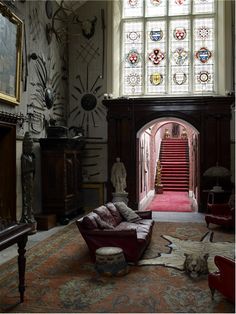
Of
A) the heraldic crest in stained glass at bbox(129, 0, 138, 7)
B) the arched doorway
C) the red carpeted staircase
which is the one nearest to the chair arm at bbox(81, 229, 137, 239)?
the arched doorway

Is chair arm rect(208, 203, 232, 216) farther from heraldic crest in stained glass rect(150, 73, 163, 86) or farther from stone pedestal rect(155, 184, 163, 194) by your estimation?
stone pedestal rect(155, 184, 163, 194)

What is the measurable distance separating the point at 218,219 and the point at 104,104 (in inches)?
196

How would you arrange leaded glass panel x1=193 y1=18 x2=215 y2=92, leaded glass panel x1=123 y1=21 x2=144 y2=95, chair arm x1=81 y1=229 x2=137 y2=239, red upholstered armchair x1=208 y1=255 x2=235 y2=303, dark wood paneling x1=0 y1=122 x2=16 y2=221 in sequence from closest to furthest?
red upholstered armchair x1=208 y1=255 x2=235 y2=303, chair arm x1=81 y1=229 x2=137 y2=239, dark wood paneling x1=0 y1=122 x2=16 y2=221, leaded glass panel x1=193 y1=18 x2=215 y2=92, leaded glass panel x1=123 y1=21 x2=144 y2=95

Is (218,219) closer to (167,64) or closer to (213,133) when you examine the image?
(213,133)

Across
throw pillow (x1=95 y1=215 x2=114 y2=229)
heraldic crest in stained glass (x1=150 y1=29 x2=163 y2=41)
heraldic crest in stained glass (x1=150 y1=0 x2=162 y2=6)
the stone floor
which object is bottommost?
the stone floor

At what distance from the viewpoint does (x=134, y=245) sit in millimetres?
5594

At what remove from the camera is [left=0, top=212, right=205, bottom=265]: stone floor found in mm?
6286

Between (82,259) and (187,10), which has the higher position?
(187,10)

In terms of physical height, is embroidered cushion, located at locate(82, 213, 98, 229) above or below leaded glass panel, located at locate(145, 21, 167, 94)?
below

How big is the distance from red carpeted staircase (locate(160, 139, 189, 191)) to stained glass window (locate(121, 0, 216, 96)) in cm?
714

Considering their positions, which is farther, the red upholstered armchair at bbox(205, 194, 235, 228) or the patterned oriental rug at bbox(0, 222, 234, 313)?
the red upholstered armchair at bbox(205, 194, 235, 228)

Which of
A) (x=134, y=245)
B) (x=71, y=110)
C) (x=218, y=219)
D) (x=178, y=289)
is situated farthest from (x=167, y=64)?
(x=178, y=289)

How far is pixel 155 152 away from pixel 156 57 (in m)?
8.34

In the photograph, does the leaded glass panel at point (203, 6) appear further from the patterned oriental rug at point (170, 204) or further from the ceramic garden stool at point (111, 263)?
the ceramic garden stool at point (111, 263)
